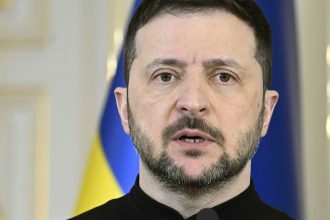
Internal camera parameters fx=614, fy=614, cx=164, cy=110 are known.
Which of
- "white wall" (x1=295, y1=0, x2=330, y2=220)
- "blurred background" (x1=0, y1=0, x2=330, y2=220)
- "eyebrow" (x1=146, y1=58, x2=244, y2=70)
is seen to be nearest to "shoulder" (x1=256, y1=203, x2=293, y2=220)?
"white wall" (x1=295, y1=0, x2=330, y2=220)

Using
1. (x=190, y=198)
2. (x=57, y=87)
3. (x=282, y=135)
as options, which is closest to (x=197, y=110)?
(x=190, y=198)

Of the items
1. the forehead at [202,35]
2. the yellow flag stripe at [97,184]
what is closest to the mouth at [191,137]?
the forehead at [202,35]

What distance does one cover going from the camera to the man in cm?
86

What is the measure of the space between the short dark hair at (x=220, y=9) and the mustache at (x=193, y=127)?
0.12m

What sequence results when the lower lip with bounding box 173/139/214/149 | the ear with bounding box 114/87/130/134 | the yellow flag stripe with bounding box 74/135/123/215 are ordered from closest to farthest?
the lower lip with bounding box 173/139/214/149 < the ear with bounding box 114/87/130/134 < the yellow flag stripe with bounding box 74/135/123/215

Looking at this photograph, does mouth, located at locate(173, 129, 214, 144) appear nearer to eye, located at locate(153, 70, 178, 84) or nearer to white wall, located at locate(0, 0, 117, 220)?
eye, located at locate(153, 70, 178, 84)

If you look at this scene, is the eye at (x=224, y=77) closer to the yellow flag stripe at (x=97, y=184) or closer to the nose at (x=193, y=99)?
the nose at (x=193, y=99)

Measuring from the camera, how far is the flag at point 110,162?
41.3 inches

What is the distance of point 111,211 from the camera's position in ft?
3.12

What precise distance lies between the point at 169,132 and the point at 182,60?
0.10 meters

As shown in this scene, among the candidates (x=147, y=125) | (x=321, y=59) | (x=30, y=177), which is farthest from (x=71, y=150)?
(x=321, y=59)

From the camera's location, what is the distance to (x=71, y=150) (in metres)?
1.24

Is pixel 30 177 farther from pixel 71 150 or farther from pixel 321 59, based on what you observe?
pixel 321 59

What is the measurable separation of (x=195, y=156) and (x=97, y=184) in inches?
12.8
